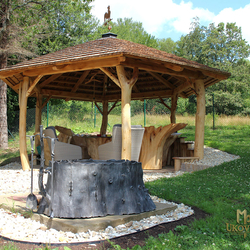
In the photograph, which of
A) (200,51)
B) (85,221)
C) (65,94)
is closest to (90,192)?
(85,221)

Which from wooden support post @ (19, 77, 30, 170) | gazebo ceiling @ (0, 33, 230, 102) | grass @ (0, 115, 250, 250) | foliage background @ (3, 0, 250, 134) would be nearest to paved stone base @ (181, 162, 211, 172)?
grass @ (0, 115, 250, 250)

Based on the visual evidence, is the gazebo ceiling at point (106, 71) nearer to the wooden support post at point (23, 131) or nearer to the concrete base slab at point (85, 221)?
the wooden support post at point (23, 131)

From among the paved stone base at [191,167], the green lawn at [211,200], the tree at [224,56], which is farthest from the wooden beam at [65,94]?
the tree at [224,56]

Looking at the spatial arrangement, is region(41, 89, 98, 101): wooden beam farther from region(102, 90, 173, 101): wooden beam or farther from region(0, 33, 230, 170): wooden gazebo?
region(102, 90, 173, 101): wooden beam

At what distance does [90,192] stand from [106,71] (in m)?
3.74

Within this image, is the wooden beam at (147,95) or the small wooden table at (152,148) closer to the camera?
the small wooden table at (152,148)

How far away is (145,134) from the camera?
7.51 metres

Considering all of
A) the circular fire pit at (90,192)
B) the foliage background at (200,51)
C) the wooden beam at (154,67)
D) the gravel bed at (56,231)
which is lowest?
the gravel bed at (56,231)

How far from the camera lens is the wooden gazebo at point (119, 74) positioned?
625 cm

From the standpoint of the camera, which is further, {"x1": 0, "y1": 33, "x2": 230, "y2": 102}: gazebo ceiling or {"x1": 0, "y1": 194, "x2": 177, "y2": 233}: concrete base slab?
{"x1": 0, "y1": 33, "x2": 230, "y2": 102}: gazebo ceiling

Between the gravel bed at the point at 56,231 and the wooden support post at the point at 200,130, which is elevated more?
the wooden support post at the point at 200,130

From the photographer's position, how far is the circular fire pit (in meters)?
3.29

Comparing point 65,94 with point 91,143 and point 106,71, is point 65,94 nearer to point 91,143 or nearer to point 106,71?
point 91,143

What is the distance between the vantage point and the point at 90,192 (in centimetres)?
335
